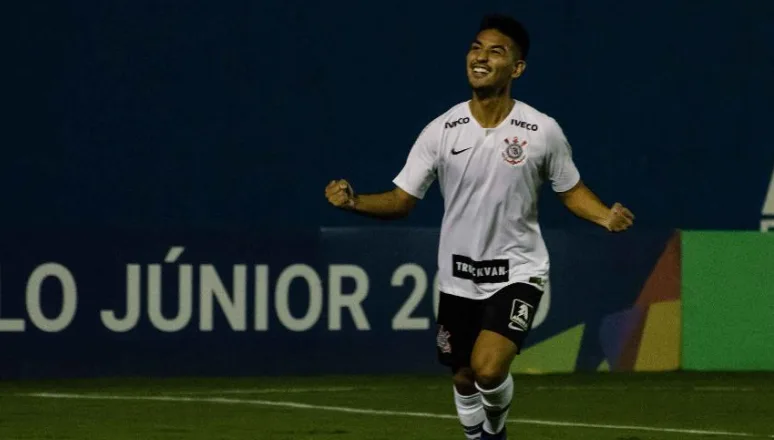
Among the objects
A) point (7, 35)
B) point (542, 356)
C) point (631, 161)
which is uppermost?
point (7, 35)

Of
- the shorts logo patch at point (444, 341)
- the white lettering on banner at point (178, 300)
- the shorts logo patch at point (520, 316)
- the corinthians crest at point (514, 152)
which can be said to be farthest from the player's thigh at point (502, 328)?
the white lettering on banner at point (178, 300)

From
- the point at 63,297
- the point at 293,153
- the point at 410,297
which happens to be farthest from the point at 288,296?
the point at 293,153

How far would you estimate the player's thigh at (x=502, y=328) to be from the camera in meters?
8.20

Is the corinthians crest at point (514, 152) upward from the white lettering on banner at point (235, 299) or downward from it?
upward

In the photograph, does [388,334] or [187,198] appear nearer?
[388,334]

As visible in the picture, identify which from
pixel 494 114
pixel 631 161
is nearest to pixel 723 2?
pixel 631 161

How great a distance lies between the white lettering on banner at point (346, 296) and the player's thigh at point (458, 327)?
5374 millimetres

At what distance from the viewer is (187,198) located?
52.5 feet

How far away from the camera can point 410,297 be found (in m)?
14.1

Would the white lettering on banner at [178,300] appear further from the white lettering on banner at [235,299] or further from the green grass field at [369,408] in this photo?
the green grass field at [369,408]

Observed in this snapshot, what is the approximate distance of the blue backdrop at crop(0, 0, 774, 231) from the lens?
15648 mm

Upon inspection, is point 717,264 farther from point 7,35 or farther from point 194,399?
point 7,35

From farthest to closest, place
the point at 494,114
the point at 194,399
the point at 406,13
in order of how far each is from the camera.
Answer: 1. the point at 406,13
2. the point at 194,399
3. the point at 494,114

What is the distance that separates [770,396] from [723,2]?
553cm
